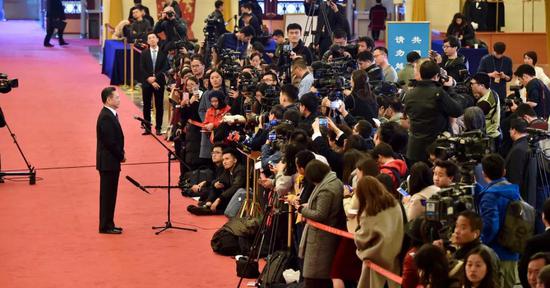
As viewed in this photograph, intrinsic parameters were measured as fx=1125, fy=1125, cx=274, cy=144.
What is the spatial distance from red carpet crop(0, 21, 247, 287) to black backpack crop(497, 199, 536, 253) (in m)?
3.40

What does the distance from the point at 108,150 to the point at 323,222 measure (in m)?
3.98

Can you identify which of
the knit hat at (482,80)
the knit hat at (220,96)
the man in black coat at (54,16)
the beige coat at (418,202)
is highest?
the man in black coat at (54,16)

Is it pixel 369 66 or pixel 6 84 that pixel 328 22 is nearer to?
pixel 369 66

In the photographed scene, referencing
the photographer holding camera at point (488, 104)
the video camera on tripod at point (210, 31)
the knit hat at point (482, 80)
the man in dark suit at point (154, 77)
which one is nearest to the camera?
the photographer holding camera at point (488, 104)

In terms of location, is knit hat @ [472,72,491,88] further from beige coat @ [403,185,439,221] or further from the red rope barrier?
beige coat @ [403,185,439,221]

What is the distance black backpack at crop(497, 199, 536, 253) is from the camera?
8039 millimetres

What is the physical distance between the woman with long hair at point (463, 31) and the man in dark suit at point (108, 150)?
9792mm

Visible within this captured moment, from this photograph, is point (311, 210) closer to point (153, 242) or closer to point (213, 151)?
point (153, 242)

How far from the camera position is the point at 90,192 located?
1511 cm

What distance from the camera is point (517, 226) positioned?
8.05 meters

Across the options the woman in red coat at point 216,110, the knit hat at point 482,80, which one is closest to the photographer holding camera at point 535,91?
the knit hat at point 482,80

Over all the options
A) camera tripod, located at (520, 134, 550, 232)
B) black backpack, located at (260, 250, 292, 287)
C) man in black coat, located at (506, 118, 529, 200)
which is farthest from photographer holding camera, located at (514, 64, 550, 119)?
black backpack, located at (260, 250, 292, 287)

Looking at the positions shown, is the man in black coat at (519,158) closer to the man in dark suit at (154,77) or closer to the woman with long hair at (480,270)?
the woman with long hair at (480,270)

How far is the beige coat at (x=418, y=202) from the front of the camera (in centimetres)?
829
